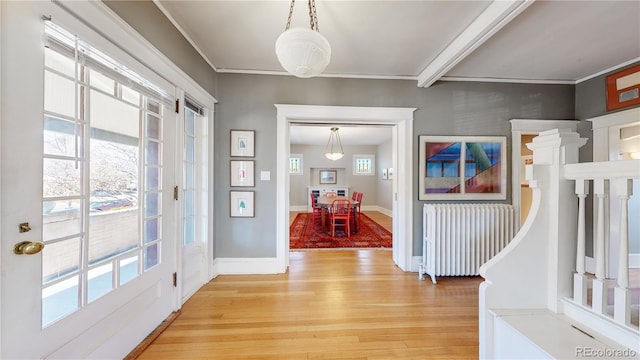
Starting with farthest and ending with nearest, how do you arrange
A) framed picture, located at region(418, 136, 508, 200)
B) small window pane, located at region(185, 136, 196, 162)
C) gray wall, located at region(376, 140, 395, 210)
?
gray wall, located at region(376, 140, 395, 210) → framed picture, located at region(418, 136, 508, 200) → small window pane, located at region(185, 136, 196, 162)

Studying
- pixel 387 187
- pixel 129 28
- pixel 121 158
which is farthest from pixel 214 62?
pixel 387 187

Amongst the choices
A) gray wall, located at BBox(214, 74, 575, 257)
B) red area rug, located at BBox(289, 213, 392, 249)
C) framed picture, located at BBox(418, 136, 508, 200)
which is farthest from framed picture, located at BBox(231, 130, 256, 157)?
framed picture, located at BBox(418, 136, 508, 200)

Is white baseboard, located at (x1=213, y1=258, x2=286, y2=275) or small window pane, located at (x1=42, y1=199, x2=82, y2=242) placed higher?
small window pane, located at (x1=42, y1=199, x2=82, y2=242)

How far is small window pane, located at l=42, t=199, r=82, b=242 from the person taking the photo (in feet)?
3.45

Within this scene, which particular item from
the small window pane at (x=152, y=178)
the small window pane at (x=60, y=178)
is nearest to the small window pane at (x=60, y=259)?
the small window pane at (x=60, y=178)

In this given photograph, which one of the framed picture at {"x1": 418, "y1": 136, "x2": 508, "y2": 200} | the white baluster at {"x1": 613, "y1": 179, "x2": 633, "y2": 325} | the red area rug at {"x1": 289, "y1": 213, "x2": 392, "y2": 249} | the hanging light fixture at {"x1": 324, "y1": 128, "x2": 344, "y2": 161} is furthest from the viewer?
the hanging light fixture at {"x1": 324, "y1": 128, "x2": 344, "y2": 161}

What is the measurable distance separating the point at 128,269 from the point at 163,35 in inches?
69.3

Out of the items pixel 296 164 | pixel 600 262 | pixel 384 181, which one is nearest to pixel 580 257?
pixel 600 262

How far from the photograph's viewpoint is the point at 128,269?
1.53 m

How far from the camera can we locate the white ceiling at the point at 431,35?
1.77m

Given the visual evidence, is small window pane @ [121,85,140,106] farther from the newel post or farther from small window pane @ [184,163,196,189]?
the newel post

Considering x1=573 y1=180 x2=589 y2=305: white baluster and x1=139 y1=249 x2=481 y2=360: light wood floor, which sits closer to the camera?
x1=573 y1=180 x2=589 y2=305: white baluster

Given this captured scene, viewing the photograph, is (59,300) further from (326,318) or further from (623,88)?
(623,88)

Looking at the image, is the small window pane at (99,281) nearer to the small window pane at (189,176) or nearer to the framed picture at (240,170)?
the small window pane at (189,176)
